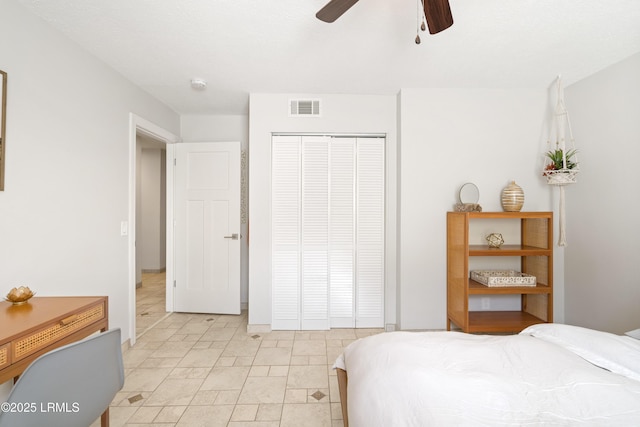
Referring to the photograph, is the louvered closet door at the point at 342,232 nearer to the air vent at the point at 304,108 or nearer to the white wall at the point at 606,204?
the air vent at the point at 304,108

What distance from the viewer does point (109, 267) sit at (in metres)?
2.47

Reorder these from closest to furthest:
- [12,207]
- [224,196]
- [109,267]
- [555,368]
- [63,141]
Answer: [555,368] < [12,207] < [63,141] < [109,267] < [224,196]

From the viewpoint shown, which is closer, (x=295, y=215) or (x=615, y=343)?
(x=615, y=343)

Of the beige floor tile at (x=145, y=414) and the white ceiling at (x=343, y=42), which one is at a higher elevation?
the white ceiling at (x=343, y=42)

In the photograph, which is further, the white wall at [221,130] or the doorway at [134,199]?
the white wall at [221,130]

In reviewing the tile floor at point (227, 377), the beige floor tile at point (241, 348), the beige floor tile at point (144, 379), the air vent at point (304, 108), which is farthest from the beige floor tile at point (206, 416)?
the air vent at point (304, 108)

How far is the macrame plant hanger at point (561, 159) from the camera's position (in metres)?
2.55

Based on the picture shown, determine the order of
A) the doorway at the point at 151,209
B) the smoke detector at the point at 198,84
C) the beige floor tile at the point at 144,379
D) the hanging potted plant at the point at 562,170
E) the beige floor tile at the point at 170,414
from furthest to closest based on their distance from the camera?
the doorway at the point at 151,209 < the smoke detector at the point at 198,84 < the hanging potted plant at the point at 562,170 < the beige floor tile at the point at 144,379 < the beige floor tile at the point at 170,414

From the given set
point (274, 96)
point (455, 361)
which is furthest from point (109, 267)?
point (455, 361)

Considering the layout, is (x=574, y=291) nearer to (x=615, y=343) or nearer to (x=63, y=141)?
(x=615, y=343)

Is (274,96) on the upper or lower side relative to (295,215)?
upper


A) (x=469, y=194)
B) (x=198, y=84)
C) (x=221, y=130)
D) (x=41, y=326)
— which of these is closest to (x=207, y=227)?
(x=221, y=130)

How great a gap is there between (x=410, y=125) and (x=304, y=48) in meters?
1.36

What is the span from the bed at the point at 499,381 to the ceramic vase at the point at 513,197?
1.49 m
